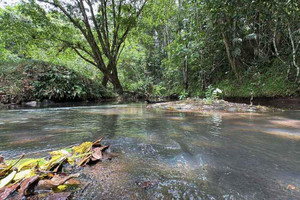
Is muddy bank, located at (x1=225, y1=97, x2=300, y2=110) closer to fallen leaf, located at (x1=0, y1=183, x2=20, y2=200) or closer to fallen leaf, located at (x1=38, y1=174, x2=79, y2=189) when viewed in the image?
fallen leaf, located at (x1=38, y1=174, x2=79, y2=189)

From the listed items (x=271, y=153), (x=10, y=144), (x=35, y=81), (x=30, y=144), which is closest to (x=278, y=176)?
(x=271, y=153)

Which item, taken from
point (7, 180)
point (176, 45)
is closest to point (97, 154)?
point (7, 180)

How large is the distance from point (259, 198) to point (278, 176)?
0.29 meters

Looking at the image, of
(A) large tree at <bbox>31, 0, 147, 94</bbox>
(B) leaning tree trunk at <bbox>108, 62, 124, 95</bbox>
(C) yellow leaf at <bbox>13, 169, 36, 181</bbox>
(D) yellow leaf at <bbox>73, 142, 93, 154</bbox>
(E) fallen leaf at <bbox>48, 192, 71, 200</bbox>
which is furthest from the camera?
(B) leaning tree trunk at <bbox>108, 62, 124, 95</bbox>

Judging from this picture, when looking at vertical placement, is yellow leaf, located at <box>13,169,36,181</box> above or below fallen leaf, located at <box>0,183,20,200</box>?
above

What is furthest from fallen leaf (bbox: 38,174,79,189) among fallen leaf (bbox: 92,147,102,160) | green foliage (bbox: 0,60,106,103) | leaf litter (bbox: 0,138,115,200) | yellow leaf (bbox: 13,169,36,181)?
green foliage (bbox: 0,60,106,103)

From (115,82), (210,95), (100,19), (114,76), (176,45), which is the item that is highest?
(100,19)

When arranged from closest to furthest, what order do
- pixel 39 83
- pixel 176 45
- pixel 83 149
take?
pixel 83 149 → pixel 39 83 → pixel 176 45

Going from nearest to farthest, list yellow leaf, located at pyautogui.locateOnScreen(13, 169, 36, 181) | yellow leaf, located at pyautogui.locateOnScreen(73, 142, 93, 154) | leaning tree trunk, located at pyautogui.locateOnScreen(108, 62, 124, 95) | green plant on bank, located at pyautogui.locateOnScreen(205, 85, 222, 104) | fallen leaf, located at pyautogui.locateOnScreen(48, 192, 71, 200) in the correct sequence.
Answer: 1. fallen leaf, located at pyautogui.locateOnScreen(48, 192, 71, 200)
2. yellow leaf, located at pyautogui.locateOnScreen(13, 169, 36, 181)
3. yellow leaf, located at pyautogui.locateOnScreen(73, 142, 93, 154)
4. green plant on bank, located at pyautogui.locateOnScreen(205, 85, 222, 104)
5. leaning tree trunk, located at pyautogui.locateOnScreen(108, 62, 124, 95)

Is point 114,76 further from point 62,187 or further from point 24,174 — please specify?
point 62,187

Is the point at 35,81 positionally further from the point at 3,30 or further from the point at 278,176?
the point at 278,176

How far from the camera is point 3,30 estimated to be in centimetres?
891

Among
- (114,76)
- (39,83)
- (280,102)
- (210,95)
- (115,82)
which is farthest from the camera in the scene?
(115,82)

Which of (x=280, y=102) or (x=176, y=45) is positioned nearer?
(x=280, y=102)
